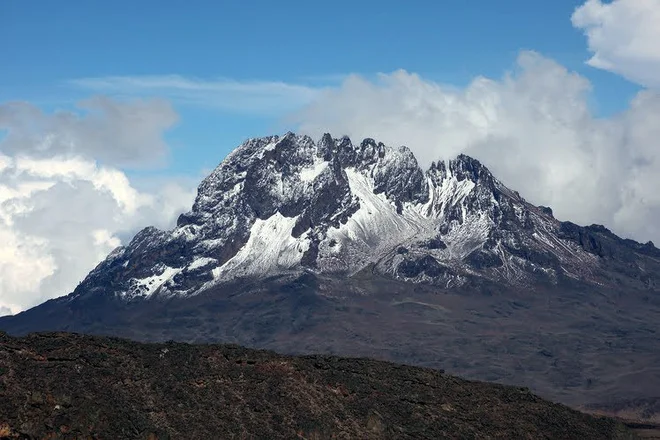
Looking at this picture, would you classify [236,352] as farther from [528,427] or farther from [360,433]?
[528,427]

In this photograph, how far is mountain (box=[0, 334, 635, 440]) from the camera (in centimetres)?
12544

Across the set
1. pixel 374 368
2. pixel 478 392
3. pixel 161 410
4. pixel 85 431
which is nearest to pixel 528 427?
pixel 478 392

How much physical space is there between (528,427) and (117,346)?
177 feet

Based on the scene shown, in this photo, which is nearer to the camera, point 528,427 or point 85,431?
point 85,431

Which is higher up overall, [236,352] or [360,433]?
[236,352]

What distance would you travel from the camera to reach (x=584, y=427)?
161000mm

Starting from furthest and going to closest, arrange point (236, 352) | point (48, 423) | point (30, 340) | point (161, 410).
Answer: point (236, 352) < point (30, 340) < point (161, 410) < point (48, 423)

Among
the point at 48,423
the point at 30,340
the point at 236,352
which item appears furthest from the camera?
the point at 236,352

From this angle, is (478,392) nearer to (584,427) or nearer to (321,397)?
(584,427)

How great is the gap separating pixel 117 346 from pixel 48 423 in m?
27.1

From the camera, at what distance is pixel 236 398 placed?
14100 cm

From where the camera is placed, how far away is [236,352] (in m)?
152

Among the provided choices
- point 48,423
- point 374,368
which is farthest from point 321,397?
point 48,423

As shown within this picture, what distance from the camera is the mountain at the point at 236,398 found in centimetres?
12544
